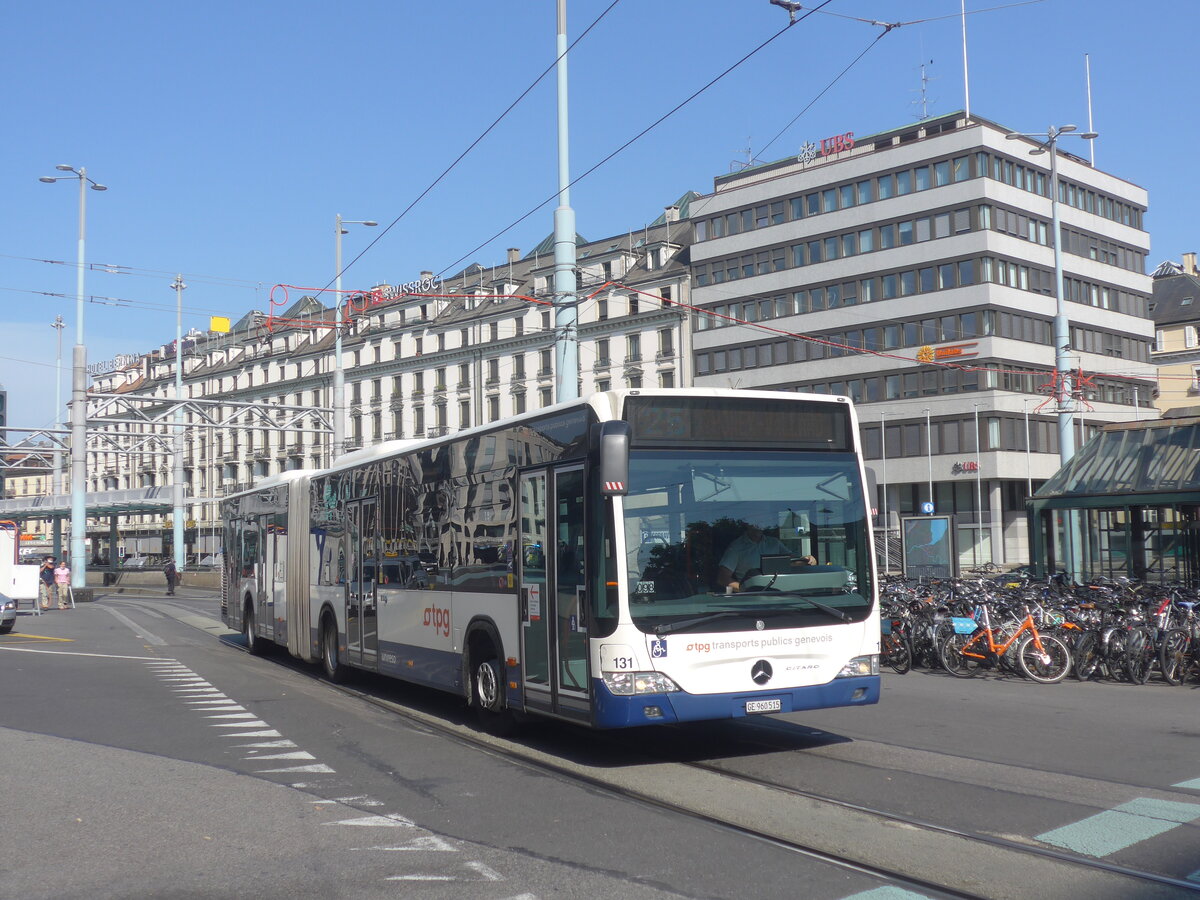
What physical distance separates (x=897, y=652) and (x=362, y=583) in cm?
704

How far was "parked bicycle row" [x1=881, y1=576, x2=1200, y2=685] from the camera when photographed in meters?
13.9

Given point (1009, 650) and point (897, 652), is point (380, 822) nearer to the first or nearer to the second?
point (1009, 650)

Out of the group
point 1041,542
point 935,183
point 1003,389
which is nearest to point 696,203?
point 935,183

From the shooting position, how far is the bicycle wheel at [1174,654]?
1373cm

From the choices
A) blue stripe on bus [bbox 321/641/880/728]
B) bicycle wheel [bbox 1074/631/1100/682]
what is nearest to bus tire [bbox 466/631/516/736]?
blue stripe on bus [bbox 321/641/880/728]

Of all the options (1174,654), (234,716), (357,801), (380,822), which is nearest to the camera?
(380,822)

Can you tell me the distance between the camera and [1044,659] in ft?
47.3

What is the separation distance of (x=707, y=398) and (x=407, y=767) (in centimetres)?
358

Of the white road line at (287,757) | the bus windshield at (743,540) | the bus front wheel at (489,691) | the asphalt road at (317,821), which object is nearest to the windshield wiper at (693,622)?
the bus windshield at (743,540)

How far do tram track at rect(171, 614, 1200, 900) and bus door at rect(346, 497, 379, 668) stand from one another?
14.8 ft

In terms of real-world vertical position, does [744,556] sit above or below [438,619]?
above

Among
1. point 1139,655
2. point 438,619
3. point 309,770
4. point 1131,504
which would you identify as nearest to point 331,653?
point 438,619

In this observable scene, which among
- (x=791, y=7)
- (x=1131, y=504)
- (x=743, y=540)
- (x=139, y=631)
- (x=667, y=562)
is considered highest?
(x=791, y=7)

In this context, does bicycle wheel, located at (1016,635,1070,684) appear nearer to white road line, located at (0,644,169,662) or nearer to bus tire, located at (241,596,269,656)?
bus tire, located at (241,596,269,656)
